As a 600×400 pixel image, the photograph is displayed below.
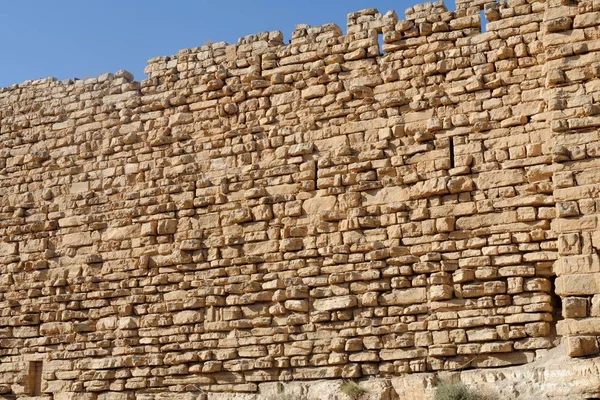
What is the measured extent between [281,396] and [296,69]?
3551mm

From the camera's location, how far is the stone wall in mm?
7723

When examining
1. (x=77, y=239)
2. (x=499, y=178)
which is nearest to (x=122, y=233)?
(x=77, y=239)

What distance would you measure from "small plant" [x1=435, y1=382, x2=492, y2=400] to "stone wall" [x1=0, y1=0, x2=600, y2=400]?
397mm

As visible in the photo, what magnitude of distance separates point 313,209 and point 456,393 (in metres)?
2.49

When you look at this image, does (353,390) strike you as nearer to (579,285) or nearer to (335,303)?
(335,303)

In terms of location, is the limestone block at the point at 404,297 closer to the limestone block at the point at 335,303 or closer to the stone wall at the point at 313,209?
the stone wall at the point at 313,209

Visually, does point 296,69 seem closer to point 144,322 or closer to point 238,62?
point 238,62

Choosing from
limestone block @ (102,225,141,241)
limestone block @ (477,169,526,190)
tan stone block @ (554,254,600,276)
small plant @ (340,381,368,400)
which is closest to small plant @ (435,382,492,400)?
small plant @ (340,381,368,400)

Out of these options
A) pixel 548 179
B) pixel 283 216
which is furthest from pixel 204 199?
pixel 548 179

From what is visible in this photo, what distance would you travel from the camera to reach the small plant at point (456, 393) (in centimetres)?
718

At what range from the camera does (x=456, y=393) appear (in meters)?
7.20

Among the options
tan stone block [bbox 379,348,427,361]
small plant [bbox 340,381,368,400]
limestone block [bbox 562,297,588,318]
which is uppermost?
limestone block [bbox 562,297,588,318]

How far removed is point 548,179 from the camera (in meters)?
7.82

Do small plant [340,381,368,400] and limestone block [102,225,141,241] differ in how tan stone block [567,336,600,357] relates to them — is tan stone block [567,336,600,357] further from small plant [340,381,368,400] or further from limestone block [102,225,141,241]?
limestone block [102,225,141,241]
